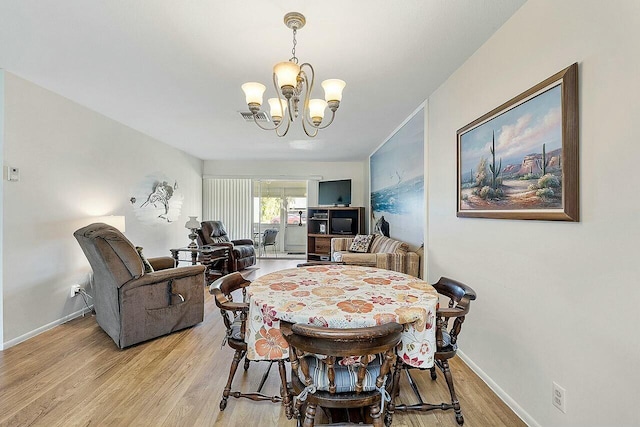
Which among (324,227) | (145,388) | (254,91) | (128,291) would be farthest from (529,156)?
(324,227)

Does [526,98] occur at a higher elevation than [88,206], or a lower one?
higher

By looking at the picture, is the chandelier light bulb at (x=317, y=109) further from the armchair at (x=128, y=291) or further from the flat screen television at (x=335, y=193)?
the flat screen television at (x=335, y=193)

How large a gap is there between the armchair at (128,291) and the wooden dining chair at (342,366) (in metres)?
1.93

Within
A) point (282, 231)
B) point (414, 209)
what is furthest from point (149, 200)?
point (414, 209)

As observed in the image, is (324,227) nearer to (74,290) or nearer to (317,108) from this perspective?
(74,290)

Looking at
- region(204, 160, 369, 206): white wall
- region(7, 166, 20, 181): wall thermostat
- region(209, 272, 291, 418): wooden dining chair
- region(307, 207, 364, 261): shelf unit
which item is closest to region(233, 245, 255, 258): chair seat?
region(307, 207, 364, 261): shelf unit

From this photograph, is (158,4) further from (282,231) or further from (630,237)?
(282,231)

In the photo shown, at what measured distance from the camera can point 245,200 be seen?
7410 millimetres

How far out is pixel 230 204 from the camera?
290 inches

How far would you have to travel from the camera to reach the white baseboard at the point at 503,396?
1.74 m

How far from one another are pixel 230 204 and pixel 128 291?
15.7ft

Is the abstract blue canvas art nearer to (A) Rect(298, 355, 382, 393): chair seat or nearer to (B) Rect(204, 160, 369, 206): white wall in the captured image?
(B) Rect(204, 160, 369, 206): white wall

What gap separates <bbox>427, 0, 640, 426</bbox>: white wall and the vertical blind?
5.87 meters

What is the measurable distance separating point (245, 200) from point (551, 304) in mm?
6588
